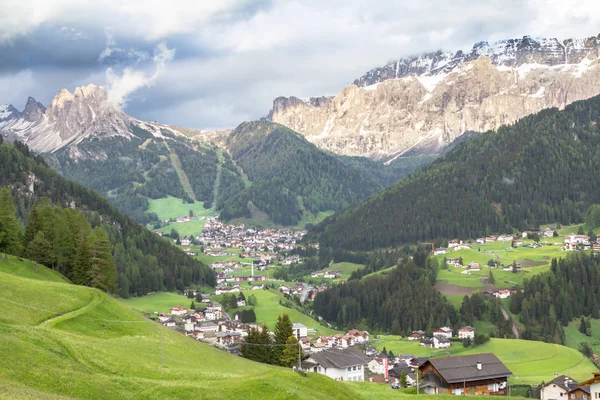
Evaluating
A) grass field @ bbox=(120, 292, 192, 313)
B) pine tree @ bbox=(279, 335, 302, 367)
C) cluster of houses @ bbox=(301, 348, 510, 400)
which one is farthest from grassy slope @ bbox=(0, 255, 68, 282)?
grass field @ bbox=(120, 292, 192, 313)

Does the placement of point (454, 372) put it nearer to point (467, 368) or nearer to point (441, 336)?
point (467, 368)

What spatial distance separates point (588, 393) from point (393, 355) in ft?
224

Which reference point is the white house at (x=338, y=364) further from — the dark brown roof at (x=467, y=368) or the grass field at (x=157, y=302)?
the grass field at (x=157, y=302)

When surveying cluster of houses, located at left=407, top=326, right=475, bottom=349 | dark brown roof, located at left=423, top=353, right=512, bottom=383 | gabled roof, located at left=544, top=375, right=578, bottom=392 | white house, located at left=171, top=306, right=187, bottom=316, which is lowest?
cluster of houses, located at left=407, top=326, right=475, bottom=349

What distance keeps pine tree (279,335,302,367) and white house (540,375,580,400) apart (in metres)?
36.8

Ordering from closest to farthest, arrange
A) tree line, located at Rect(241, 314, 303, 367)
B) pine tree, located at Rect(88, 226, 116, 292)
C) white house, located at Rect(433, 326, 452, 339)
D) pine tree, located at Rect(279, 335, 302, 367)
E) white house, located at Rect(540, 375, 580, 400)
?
1. pine tree, located at Rect(279, 335, 302, 367)
2. tree line, located at Rect(241, 314, 303, 367)
3. white house, located at Rect(540, 375, 580, 400)
4. pine tree, located at Rect(88, 226, 116, 292)
5. white house, located at Rect(433, 326, 452, 339)

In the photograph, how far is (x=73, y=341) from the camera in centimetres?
5172

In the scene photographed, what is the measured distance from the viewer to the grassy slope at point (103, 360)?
1566 inches

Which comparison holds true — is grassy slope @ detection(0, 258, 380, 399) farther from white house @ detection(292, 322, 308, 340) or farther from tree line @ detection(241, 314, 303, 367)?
white house @ detection(292, 322, 308, 340)

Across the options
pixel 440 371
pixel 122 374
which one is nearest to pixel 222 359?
pixel 122 374

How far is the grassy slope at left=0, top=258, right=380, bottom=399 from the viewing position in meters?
39.8

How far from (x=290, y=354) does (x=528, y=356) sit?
71749mm

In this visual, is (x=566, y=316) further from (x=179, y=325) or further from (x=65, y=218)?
(x=65, y=218)

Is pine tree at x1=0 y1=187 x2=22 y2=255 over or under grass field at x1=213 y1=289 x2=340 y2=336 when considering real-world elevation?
over
